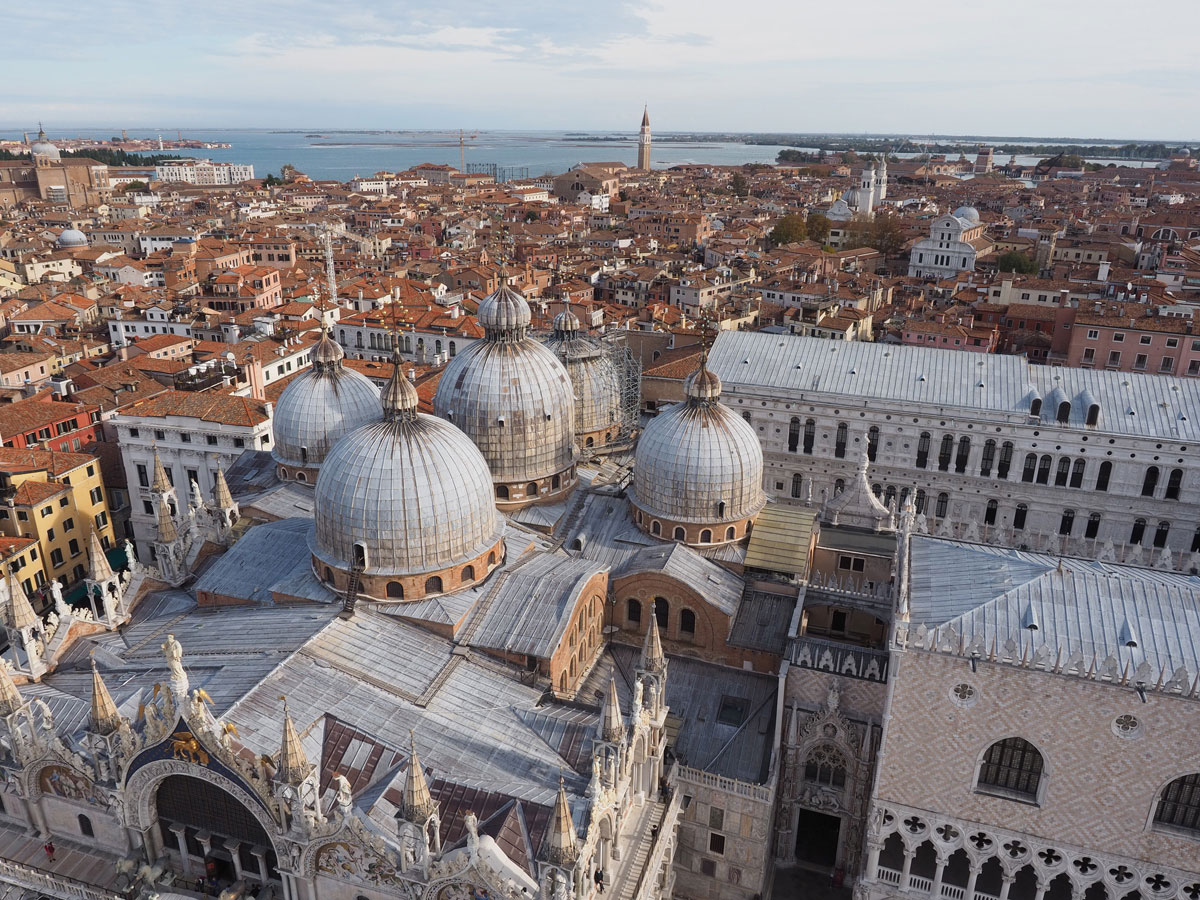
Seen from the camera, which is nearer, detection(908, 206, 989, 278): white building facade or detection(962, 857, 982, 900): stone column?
detection(962, 857, 982, 900): stone column

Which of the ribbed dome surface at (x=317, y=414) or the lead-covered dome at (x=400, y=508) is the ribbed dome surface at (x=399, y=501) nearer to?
the lead-covered dome at (x=400, y=508)

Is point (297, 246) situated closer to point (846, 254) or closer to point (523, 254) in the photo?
point (523, 254)

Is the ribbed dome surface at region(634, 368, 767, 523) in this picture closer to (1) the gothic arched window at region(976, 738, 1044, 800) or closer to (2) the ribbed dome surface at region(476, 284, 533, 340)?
(2) the ribbed dome surface at region(476, 284, 533, 340)

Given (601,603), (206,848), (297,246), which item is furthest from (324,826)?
(297,246)

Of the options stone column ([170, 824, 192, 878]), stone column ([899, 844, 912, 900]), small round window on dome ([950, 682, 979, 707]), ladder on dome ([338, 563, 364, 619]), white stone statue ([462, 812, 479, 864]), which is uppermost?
ladder on dome ([338, 563, 364, 619])

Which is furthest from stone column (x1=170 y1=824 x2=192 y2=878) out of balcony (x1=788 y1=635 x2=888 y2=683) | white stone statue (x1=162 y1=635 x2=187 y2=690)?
balcony (x1=788 y1=635 x2=888 y2=683)

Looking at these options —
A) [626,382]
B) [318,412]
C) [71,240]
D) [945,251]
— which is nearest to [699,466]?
[318,412]

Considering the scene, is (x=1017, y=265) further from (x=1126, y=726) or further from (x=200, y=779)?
(x=200, y=779)

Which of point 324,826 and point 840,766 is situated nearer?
point 324,826
